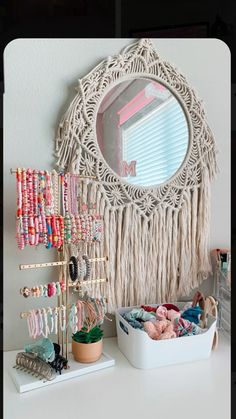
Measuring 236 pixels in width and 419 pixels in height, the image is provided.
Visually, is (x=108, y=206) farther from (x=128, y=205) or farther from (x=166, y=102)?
(x=166, y=102)

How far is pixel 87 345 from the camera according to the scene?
3.37 ft

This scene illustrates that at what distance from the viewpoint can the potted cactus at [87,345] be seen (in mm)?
1028

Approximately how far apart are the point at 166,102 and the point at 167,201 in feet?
1.06

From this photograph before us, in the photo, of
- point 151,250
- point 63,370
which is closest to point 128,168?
point 151,250

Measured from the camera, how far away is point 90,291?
116 cm

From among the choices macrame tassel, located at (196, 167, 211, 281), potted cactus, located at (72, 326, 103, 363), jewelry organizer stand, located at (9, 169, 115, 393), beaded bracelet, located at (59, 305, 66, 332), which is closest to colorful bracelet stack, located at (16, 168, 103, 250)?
jewelry organizer stand, located at (9, 169, 115, 393)

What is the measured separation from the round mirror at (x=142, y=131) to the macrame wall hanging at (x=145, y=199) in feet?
0.07

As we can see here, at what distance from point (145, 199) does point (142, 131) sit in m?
0.22

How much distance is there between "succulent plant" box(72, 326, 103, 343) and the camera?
105cm

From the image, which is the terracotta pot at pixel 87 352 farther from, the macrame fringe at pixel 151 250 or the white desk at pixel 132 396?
the macrame fringe at pixel 151 250

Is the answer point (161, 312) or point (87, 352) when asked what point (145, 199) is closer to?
point (161, 312)

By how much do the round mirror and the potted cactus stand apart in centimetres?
47

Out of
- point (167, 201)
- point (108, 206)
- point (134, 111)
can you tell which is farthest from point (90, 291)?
point (134, 111)

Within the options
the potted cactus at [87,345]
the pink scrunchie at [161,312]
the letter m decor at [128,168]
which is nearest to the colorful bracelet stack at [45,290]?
the potted cactus at [87,345]
